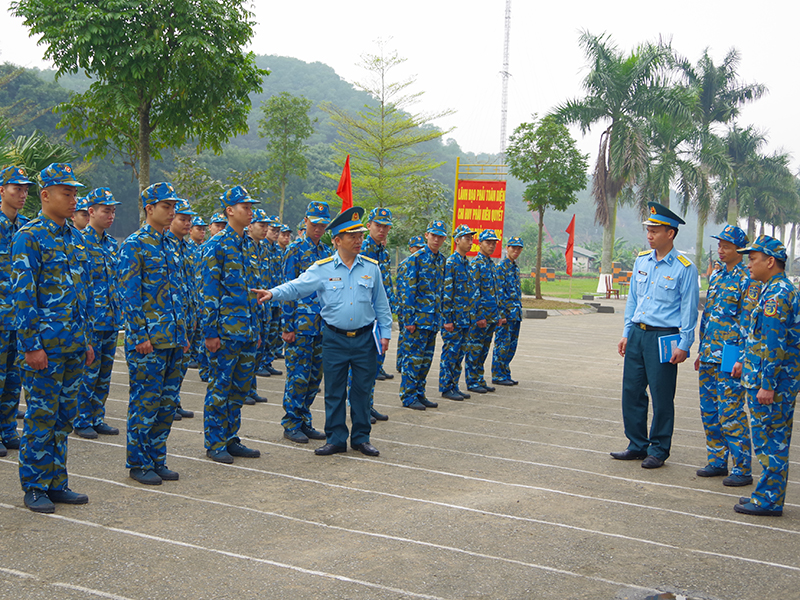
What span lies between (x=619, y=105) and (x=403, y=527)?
1305 inches

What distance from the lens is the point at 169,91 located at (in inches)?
459

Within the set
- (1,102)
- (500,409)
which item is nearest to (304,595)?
(500,409)

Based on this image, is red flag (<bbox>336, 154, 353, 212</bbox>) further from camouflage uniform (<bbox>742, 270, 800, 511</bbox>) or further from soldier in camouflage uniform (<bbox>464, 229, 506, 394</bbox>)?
camouflage uniform (<bbox>742, 270, 800, 511</bbox>)

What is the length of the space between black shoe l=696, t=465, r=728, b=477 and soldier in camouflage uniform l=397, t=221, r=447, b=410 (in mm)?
3187

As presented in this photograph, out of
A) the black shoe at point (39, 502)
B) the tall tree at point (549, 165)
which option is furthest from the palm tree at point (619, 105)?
the black shoe at point (39, 502)

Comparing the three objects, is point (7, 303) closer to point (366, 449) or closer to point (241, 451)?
point (241, 451)

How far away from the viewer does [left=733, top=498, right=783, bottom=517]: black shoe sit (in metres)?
4.94

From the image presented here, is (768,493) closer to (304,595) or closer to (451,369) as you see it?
(304,595)

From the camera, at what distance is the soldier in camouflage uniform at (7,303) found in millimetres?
5598

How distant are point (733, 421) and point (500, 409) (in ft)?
10.1

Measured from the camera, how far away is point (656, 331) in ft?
20.4

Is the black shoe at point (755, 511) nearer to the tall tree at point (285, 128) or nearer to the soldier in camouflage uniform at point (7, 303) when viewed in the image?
the soldier in camouflage uniform at point (7, 303)

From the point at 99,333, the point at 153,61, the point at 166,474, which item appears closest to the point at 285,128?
the point at 153,61

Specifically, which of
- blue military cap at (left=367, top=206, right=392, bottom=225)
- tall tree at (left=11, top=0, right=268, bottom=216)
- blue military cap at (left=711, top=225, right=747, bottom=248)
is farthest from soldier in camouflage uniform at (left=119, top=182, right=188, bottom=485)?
tall tree at (left=11, top=0, right=268, bottom=216)
